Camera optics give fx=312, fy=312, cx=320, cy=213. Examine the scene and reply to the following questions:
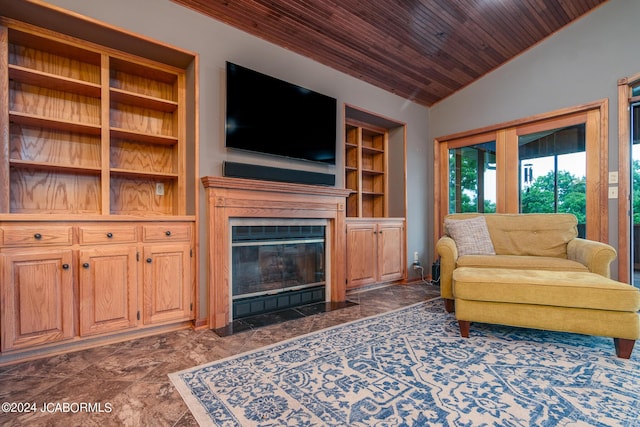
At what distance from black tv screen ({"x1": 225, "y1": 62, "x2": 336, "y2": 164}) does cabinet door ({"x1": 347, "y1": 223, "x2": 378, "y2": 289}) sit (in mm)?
943

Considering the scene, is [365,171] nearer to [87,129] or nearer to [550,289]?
[550,289]

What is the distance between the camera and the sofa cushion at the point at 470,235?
3.28 m

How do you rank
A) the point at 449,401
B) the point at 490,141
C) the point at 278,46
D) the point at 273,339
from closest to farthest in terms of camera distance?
the point at 449,401 → the point at 273,339 → the point at 278,46 → the point at 490,141

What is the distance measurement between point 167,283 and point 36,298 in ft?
2.57

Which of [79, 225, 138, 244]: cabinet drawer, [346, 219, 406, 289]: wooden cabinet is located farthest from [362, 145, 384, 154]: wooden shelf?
[79, 225, 138, 244]: cabinet drawer

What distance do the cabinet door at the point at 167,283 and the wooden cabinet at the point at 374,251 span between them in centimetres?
187

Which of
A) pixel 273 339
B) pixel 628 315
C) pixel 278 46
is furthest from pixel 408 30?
pixel 273 339

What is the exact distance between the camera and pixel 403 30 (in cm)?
321

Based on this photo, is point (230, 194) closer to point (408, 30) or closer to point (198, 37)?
point (198, 37)

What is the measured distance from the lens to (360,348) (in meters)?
2.16

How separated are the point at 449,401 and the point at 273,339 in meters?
1.28

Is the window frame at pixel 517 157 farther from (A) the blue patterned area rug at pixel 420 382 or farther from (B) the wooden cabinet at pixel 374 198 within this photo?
(A) the blue patterned area rug at pixel 420 382

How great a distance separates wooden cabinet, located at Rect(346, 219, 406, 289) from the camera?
383 centimetres

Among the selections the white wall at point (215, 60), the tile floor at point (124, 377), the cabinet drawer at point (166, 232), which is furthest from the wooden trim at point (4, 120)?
the tile floor at point (124, 377)
